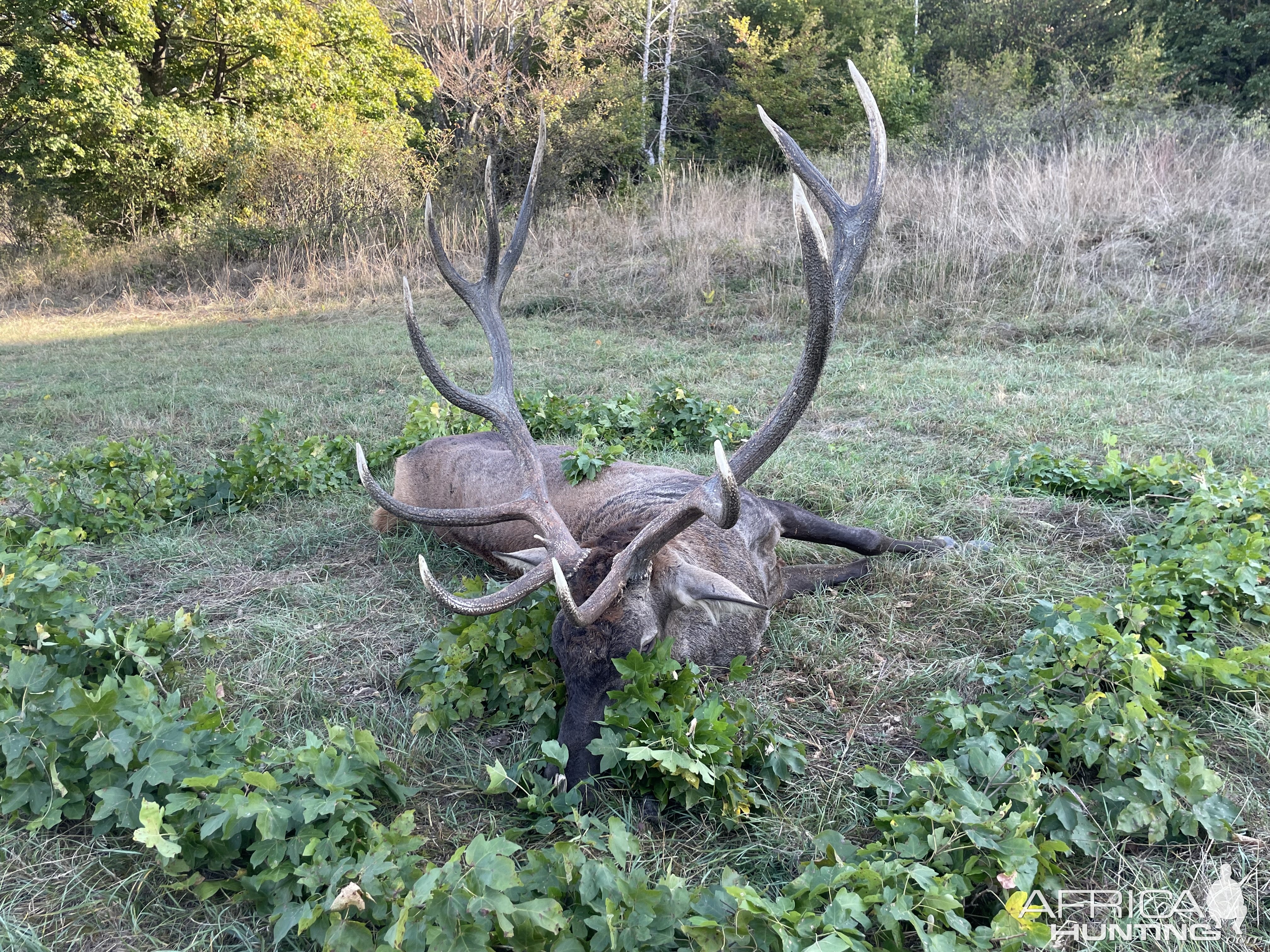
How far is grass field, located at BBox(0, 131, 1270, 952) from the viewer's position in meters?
2.33

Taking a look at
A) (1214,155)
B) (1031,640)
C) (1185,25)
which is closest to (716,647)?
(1031,640)

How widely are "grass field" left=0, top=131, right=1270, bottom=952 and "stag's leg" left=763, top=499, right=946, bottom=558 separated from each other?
163 millimetres

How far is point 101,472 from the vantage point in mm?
4930

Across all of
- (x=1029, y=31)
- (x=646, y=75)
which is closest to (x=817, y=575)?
(x=646, y=75)

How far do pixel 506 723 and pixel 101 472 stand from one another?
11.9 ft

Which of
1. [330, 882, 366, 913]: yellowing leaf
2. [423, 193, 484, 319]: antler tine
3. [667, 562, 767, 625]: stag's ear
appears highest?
[423, 193, 484, 319]: antler tine

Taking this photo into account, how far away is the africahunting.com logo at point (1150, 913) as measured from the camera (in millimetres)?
1802

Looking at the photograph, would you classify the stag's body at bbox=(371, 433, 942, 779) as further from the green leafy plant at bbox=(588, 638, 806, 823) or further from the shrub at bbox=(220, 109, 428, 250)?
the shrub at bbox=(220, 109, 428, 250)

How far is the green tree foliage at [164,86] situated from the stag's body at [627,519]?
15.6 meters

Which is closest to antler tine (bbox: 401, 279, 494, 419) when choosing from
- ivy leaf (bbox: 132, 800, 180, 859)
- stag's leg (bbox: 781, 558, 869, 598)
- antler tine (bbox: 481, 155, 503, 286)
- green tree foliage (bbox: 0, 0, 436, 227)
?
antler tine (bbox: 481, 155, 503, 286)

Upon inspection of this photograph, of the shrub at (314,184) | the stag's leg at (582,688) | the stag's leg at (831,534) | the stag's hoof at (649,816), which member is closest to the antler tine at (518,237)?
the stag's leg at (831,534)

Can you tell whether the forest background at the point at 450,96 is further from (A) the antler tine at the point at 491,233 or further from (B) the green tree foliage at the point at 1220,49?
(A) the antler tine at the point at 491,233

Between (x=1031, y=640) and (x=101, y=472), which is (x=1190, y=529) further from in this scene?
Answer: (x=101, y=472)

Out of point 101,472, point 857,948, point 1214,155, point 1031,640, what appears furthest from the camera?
point 1214,155
